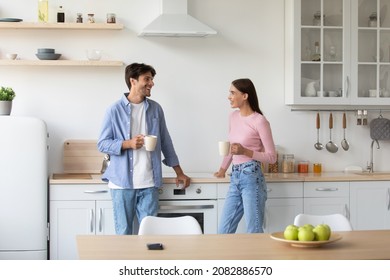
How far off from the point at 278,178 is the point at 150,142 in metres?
1.31

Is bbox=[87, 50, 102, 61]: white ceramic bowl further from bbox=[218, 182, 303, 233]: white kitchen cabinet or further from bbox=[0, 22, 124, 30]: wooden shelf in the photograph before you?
bbox=[218, 182, 303, 233]: white kitchen cabinet

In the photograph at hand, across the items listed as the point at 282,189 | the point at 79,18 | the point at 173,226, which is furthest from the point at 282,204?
the point at 79,18

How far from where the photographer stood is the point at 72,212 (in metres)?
5.69

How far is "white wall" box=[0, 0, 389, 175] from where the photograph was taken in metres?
6.16

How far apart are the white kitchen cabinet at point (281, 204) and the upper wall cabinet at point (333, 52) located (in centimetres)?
74

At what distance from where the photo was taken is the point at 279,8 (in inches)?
257

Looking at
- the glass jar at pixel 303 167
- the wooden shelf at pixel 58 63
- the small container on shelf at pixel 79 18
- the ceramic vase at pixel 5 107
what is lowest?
the glass jar at pixel 303 167

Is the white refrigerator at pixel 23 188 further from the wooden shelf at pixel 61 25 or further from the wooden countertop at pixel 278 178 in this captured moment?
the wooden shelf at pixel 61 25

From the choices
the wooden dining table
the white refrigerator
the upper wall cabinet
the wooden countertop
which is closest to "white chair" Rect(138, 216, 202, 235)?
the wooden dining table

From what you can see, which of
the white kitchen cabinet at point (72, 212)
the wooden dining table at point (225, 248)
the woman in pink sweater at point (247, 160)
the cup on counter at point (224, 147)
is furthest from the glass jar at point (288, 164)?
the wooden dining table at point (225, 248)

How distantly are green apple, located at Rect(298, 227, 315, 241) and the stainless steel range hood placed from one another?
2707 millimetres

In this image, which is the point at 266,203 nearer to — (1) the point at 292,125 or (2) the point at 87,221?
(1) the point at 292,125

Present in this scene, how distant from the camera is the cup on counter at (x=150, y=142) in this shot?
5.10 m

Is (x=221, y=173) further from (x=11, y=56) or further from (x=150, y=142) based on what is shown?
(x=11, y=56)
